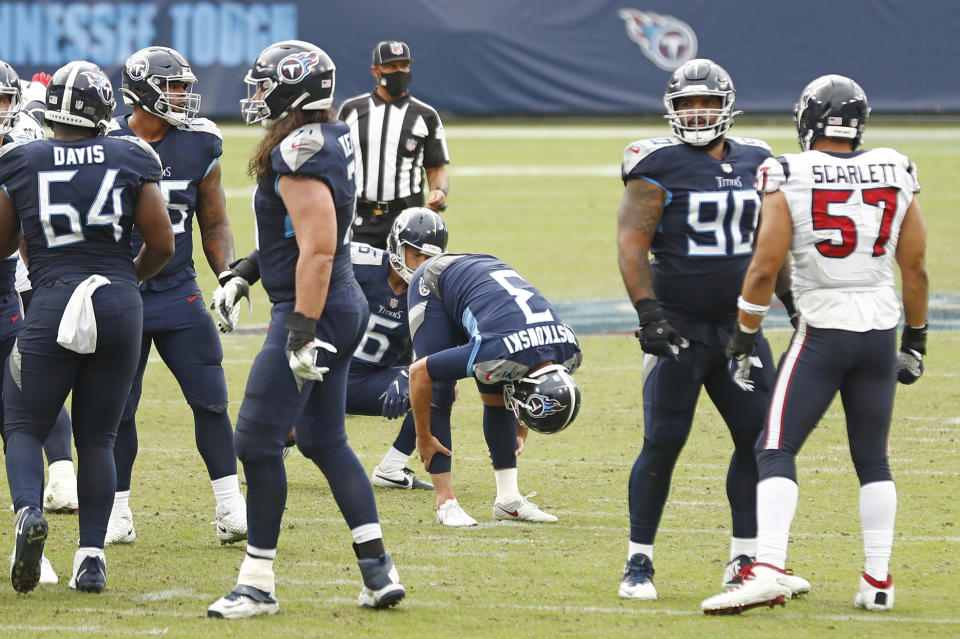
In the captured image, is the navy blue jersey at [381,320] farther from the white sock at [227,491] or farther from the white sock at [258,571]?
the white sock at [258,571]

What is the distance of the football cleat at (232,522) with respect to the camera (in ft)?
16.8

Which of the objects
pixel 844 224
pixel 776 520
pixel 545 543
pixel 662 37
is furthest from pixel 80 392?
pixel 662 37

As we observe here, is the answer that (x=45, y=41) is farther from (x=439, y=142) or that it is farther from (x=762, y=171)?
(x=762, y=171)

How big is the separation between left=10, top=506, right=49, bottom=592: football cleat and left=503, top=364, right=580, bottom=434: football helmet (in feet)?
5.83

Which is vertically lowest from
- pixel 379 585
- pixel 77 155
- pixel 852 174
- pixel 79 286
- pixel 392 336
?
pixel 379 585

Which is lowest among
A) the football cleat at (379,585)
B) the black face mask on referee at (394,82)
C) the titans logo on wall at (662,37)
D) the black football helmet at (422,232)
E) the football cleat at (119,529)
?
the football cleat at (119,529)

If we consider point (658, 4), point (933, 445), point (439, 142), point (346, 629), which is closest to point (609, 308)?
point (439, 142)

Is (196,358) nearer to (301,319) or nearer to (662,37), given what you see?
(301,319)

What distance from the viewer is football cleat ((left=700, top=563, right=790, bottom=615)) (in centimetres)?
415

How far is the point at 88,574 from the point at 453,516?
1.49m

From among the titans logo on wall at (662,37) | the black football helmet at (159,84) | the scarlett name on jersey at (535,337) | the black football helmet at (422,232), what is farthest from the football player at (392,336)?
the titans logo on wall at (662,37)

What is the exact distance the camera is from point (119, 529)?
5121 mm

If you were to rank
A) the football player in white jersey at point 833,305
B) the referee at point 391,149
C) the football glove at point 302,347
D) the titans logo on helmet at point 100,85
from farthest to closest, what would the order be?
the referee at point 391,149 → the titans logo on helmet at point 100,85 → the football player in white jersey at point 833,305 → the football glove at point 302,347

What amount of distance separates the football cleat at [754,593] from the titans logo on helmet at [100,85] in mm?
2486
